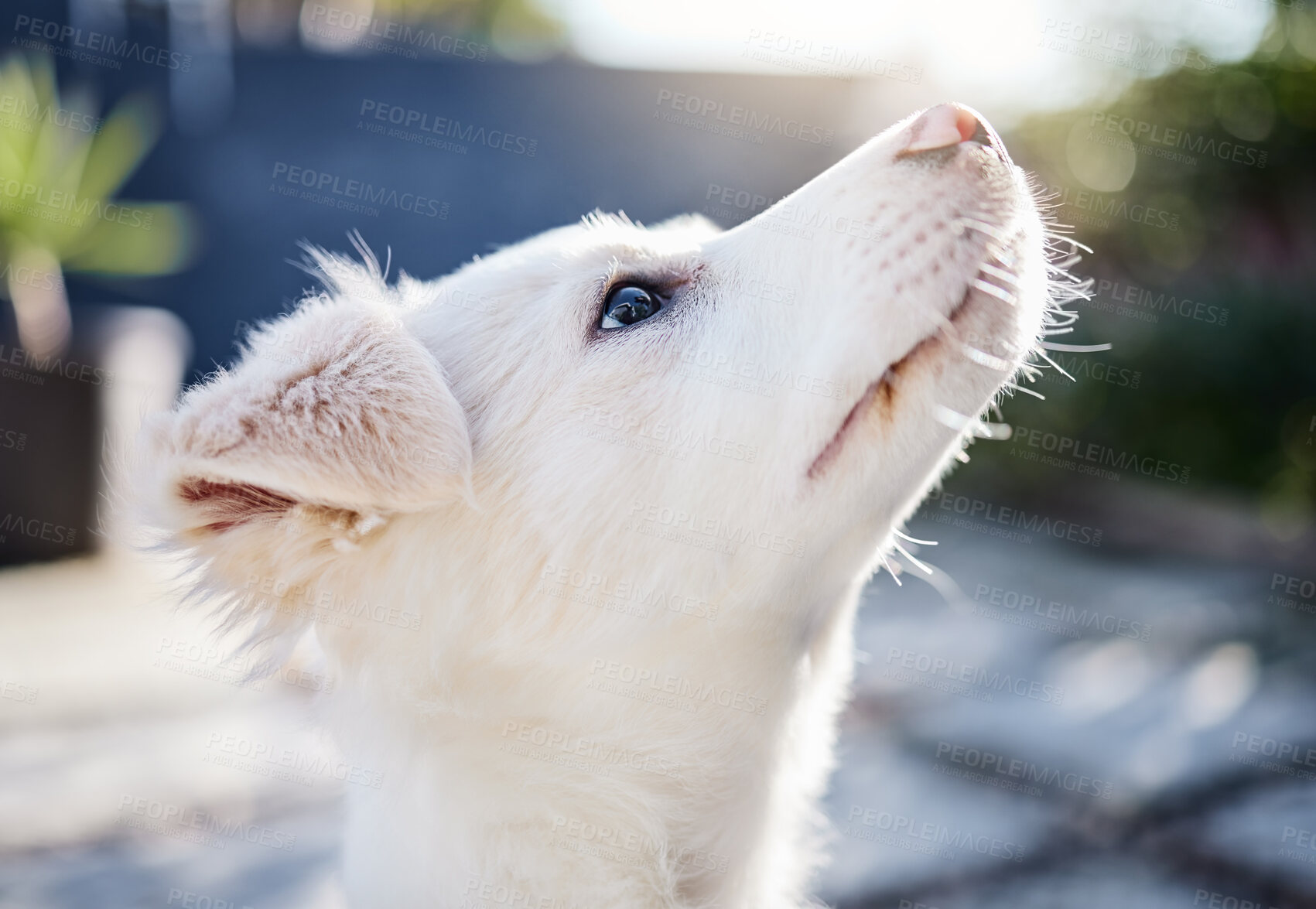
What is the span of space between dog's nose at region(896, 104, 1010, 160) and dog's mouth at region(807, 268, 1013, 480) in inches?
10.0

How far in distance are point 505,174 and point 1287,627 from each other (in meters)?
6.78

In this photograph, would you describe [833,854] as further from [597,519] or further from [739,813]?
[597,519]

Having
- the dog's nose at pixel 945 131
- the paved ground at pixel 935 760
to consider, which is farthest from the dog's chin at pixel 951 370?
the paved ground at pixel 935 760

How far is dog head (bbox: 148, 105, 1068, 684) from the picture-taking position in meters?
1.58

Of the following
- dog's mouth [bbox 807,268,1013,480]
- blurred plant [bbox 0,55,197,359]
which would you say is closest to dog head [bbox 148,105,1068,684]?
dog's mouth [bbox 807,268,1013,480]

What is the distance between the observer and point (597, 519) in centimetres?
175

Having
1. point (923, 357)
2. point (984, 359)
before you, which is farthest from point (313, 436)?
point (984, 359)

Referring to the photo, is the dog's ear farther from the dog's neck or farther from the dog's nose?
the dog's nose

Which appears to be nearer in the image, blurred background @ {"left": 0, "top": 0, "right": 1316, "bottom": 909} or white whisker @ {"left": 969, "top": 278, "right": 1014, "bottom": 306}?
white whisker @ {"left": 969, "top": 278, "right": 1014, "bottom": 306}

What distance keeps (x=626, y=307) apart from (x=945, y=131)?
0.70 meters

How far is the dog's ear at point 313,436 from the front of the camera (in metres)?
1.48

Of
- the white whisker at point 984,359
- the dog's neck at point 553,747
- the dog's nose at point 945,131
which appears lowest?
the dog's neck at point 553,747

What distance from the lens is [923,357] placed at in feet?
5.42

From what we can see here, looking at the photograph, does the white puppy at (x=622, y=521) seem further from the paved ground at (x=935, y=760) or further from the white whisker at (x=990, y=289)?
the paved ground at (x=935, y=760)
